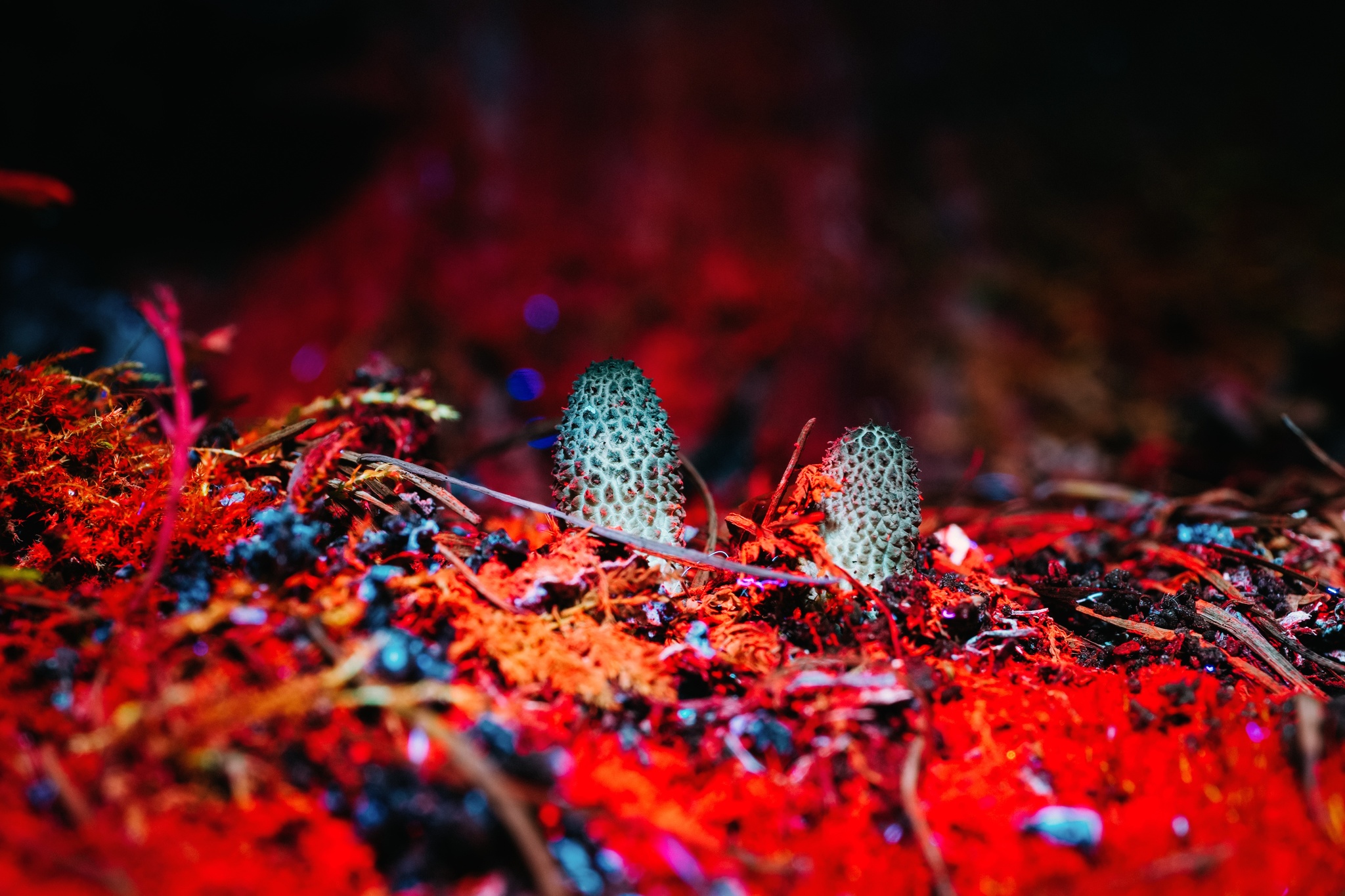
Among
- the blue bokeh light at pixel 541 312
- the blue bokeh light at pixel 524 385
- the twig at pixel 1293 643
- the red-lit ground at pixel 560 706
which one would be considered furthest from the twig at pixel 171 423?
the blue bokeh light at pixel 541 312

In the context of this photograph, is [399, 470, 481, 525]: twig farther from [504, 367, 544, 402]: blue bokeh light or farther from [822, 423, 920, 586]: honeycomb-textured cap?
[504, 367, 544, 402]: blue bokeh light

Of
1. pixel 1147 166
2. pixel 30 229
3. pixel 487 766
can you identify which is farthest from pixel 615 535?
pixel 1147 166

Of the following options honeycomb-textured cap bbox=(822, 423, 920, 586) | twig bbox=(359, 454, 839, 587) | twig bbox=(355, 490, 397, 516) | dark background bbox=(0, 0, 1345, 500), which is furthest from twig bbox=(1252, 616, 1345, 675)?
dark background bbox=(0, 0, 1345, 500)

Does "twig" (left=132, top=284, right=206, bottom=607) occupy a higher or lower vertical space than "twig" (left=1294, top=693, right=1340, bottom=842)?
higher

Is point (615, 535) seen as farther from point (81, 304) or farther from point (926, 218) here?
point (926, 218)

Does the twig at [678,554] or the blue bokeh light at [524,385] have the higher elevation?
the blue bokeh light at [524,385]

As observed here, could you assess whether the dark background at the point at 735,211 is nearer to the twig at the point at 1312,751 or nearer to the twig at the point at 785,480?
the twig at the point at 785,480

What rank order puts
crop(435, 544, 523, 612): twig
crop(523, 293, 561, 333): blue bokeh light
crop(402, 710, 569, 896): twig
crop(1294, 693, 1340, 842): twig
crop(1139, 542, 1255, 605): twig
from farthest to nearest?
crop(523, 293, 561, 333): blue bokeh light, crop(1139, 542, 1255, 605): twig, crop(435, 544, 523, 612): twig, crop(1294, 693, 1340, 842): twig, crop(402, 710, 569, 896): twig
